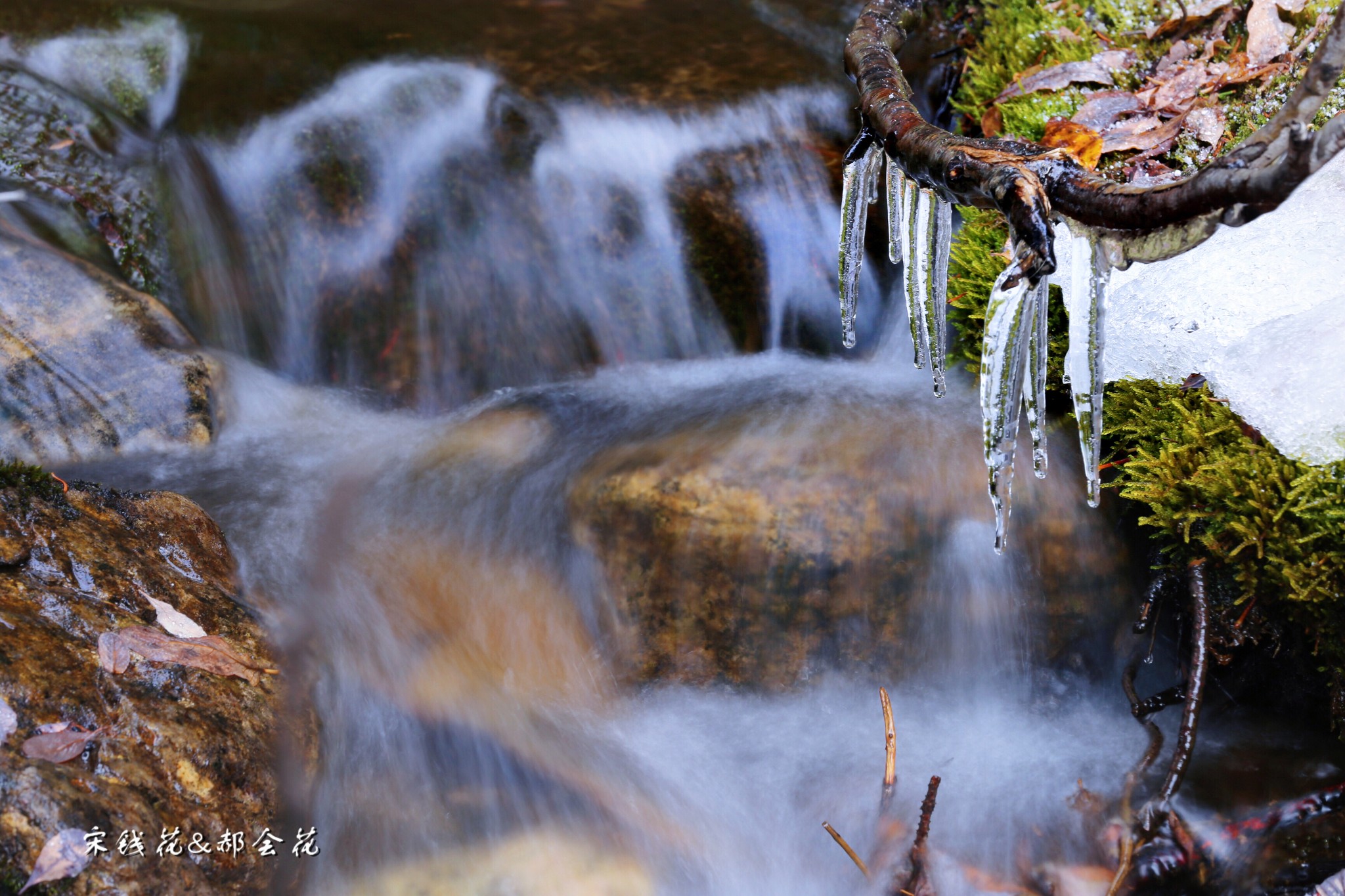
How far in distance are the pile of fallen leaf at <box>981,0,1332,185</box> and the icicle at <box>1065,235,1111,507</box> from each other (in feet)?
6.01

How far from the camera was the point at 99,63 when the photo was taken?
4.80m

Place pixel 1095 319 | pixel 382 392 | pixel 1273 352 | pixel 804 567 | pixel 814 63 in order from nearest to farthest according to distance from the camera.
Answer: pixel 1095 319
pixel 1273 352
pixel 804 567
pixel 382 392
pixel 814 63

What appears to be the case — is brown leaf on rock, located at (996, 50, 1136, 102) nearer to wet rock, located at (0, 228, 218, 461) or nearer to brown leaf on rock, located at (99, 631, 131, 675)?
wet rock, located at (0, 228, 218, 461)

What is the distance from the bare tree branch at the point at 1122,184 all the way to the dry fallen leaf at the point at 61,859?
2492 mm

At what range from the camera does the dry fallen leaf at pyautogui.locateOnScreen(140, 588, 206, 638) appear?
2.70 metres

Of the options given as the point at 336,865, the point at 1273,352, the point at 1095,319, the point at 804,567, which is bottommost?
the point at 336,865

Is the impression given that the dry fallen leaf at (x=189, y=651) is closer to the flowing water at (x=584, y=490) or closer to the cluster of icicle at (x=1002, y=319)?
the flowing water at (x=584, y=490)

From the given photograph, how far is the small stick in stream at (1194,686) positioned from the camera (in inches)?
108

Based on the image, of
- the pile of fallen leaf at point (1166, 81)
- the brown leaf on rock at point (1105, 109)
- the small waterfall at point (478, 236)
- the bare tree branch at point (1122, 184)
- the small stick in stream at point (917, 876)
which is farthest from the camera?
the small waterfall at point (478, 236)

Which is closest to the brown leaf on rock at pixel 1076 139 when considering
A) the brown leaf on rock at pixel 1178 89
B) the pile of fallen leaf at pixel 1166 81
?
the pile of fallen leaf at pixel 1166 81

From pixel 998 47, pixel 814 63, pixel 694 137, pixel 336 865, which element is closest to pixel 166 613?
pixel 336 865

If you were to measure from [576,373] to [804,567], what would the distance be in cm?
194

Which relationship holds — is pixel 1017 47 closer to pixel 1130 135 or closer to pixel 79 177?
pixel 1130 135

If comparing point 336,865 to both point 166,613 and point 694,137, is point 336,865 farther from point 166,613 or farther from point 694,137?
point 694,137
